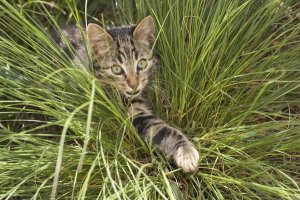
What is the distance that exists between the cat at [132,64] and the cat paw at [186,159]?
123 millimetres

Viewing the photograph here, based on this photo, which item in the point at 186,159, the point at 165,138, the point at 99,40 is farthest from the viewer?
the point at 99,40

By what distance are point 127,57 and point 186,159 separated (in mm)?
524

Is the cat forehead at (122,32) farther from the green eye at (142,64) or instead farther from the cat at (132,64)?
the green eye at (142,64)

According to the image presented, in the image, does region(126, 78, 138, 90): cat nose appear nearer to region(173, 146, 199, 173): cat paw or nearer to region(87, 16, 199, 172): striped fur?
region(87, 16, 199, 172): striped fur

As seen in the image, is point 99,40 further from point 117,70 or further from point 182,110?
point 182,110

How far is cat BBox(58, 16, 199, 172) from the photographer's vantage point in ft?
6.38

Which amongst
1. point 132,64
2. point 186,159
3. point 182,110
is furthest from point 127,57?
point 186,159

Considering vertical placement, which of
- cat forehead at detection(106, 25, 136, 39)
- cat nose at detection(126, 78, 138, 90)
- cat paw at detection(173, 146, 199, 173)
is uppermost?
cat forehead at detection(106, 25, 136, 39)

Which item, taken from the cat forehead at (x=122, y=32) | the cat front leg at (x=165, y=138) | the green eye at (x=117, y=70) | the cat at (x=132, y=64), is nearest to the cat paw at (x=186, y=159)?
the cat front leg at (x=165, y=138)

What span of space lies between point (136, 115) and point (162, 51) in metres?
0.29

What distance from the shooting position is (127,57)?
6.78 feet

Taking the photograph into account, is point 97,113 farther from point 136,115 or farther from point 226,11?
point 226,11

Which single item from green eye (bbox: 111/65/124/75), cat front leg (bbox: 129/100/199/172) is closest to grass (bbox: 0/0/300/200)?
cat front leg (bbox: 129/100/199/172)

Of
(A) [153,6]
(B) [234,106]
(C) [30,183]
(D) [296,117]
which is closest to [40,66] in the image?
(C) [30,183]
